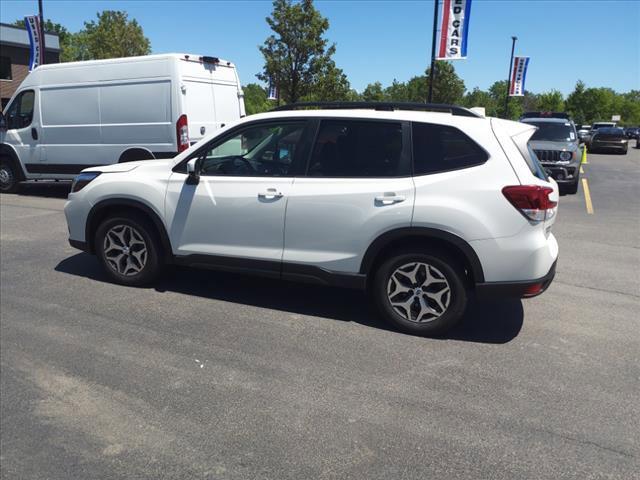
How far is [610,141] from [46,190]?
1045 inches

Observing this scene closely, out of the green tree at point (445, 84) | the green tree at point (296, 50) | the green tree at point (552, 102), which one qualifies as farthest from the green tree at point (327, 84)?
the green tree at point (552, 102)

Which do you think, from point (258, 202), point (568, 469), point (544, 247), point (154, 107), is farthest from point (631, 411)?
point (154, 107)

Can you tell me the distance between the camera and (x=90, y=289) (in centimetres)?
525

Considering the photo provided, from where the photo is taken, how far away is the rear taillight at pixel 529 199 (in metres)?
3.85

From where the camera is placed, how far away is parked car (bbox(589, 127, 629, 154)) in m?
27.2

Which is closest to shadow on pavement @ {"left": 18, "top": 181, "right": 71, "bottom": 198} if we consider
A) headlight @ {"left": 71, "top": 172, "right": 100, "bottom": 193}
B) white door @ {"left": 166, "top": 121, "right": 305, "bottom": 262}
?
headlight @ {"left": 71, "top": 172, "right": 100, "bottom": 193}

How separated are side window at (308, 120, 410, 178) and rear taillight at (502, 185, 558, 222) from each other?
2.64 ft

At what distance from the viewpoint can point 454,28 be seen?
1424cm

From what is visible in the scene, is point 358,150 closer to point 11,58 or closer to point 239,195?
point 239,195

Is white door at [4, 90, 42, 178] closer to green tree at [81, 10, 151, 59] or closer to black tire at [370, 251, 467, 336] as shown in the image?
black tire at [370, 251, 467, 336]

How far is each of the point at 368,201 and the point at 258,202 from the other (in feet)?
3.23

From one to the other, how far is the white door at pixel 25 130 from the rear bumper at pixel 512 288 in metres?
9.88

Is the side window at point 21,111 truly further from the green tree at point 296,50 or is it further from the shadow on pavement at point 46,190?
the green tree at point 296,50

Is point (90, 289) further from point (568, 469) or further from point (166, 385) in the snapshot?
point (568, 469)
